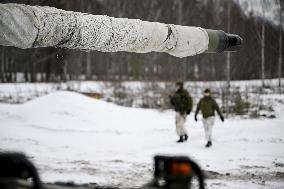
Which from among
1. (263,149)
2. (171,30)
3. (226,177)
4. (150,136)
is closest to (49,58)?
(150,136)

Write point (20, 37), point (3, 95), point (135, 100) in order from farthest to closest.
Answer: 1. point (3, 95)
2. point (135, 100)
3. point (20, 37)

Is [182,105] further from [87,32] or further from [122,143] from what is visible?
[87,32]

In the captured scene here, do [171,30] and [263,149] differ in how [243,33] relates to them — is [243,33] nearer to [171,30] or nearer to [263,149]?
[263,149]

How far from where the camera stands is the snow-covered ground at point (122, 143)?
825cm

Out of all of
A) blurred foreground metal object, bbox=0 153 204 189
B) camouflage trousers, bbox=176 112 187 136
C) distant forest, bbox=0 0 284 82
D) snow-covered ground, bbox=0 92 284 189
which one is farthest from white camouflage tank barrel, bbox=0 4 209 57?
distant forest, bbox=0 0 284 82

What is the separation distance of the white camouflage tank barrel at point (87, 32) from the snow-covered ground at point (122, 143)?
12.0ft

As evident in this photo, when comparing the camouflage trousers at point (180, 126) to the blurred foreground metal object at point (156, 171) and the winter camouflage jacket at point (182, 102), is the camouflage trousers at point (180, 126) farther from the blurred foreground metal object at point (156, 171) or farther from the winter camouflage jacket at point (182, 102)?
the blurred foreground metal object at point (156, 171)

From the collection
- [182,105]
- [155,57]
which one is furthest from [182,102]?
[155,57]

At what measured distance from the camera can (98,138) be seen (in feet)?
42.3

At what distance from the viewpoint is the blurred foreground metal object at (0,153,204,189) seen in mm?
2021

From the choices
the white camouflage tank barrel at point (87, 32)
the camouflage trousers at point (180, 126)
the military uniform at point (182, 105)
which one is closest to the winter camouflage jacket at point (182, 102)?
the military uniform at point (182, 105)

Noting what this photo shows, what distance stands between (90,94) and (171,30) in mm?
15743

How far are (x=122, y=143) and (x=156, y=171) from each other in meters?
9.76

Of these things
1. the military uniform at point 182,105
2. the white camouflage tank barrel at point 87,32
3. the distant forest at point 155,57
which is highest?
the distant forest at point 155,57
